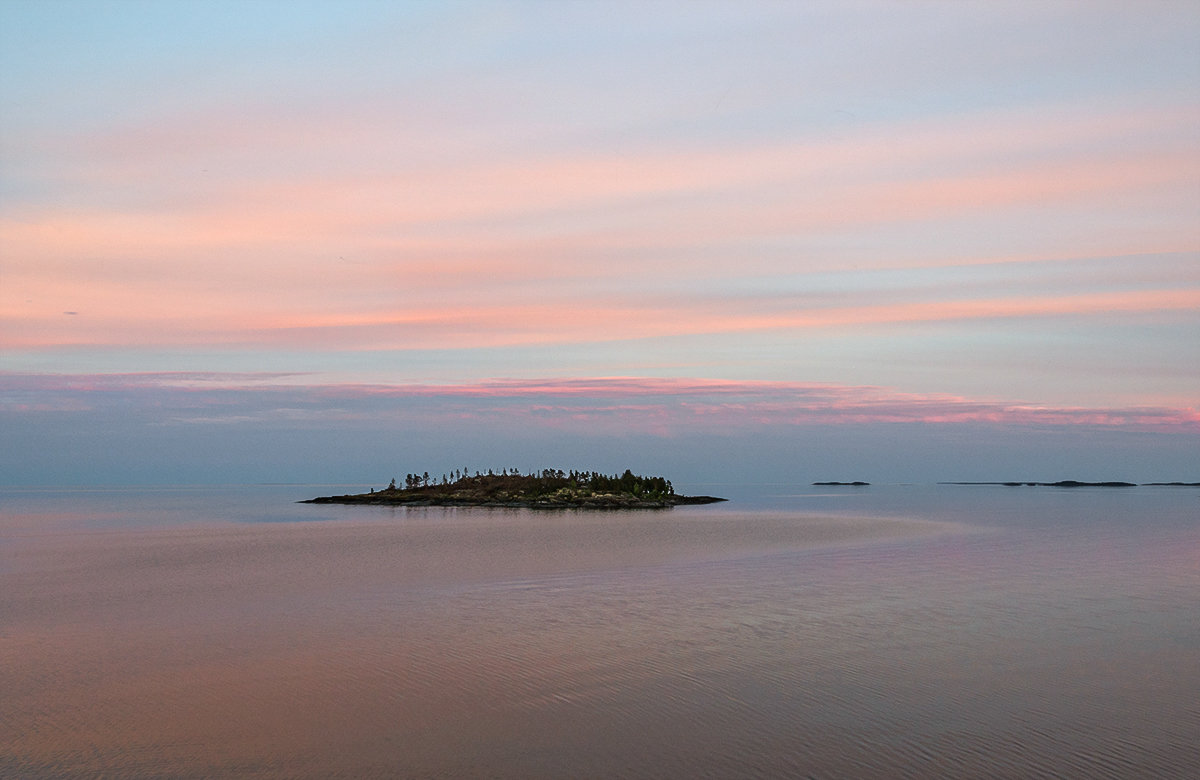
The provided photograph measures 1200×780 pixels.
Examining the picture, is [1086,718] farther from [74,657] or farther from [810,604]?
[74,657]

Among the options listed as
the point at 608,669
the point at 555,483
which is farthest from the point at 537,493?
the point at 608,669

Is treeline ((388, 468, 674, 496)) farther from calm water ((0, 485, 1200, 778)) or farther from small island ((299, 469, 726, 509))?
calm water ((0, 485, 1200, 778))

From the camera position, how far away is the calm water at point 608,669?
12.3m

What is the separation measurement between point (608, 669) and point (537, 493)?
99.3 metres

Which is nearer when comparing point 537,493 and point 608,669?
→ point 608,669

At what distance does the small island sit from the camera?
111 meters

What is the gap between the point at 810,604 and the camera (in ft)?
83.8

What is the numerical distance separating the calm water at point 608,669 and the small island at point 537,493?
240 feet

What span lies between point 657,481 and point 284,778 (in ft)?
374

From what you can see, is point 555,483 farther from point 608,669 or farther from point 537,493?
point 608,669

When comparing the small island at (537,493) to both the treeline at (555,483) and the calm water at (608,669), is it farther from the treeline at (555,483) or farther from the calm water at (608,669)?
the calm water at (608,669)

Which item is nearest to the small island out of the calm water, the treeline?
the treeline

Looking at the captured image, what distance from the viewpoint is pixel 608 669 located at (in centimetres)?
1730

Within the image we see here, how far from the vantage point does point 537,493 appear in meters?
116
